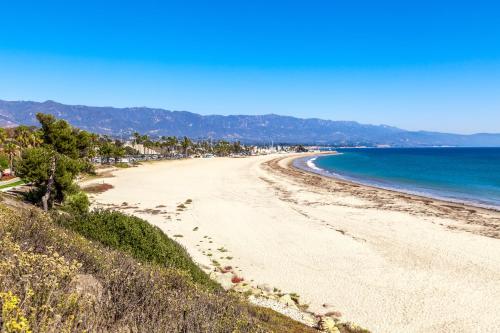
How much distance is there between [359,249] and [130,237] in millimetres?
14915

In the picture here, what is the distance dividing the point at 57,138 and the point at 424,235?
137ft

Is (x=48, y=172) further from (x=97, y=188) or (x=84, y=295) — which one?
(x=84, y=295)

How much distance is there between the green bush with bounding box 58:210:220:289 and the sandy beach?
462 centimetres

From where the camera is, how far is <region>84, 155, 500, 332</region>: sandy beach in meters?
14.7

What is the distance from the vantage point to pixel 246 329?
22.6 feet

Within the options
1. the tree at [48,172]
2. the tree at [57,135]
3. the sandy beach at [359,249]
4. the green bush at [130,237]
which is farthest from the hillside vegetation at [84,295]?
the tree at [57,135]

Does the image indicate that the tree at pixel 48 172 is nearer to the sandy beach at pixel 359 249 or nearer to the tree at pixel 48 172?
the tree at pixel 48 172

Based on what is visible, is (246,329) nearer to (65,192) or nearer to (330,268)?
(330,268)

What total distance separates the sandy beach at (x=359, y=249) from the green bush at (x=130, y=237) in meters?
4.62

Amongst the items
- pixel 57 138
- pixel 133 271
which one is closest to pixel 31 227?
pixel 133 271

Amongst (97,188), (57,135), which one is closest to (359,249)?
(97,188)

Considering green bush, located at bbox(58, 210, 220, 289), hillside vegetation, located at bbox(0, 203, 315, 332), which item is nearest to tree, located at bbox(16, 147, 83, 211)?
green bush, located at bbox(58, 210, 220, 289)

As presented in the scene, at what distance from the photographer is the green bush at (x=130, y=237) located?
13484 mm

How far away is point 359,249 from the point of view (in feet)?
74.2
